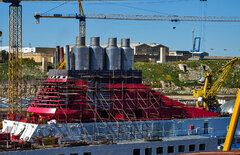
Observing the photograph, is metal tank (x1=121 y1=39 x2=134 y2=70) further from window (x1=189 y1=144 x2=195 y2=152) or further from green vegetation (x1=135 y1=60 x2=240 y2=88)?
green vegetation (x1=135 y1=60 x2=240 y2=88)

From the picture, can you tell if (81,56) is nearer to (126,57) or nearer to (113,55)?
(113,55)

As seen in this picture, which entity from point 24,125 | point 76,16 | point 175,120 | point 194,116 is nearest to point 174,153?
point 175,120

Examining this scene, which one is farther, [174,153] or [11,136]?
[174,153]

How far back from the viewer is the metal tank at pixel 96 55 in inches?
1796

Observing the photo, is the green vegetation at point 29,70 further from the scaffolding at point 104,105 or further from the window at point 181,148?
the window at point 181,148

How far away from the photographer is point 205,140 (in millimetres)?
44125

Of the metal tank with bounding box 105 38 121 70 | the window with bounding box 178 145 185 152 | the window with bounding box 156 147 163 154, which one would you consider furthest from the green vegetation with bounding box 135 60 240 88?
the window with bounding box 156 147 163 154

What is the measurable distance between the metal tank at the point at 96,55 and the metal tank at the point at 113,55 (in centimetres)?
94

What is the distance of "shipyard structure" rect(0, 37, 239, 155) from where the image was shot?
37844 mm

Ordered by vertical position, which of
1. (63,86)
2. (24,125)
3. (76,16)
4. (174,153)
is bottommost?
(174,153)

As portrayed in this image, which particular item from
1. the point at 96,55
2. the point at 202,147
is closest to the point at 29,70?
the point at 96,55

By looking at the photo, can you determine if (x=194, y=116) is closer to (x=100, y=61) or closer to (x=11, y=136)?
(x=100, y=61)

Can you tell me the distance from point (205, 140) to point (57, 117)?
14904 mm

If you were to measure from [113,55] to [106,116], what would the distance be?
23.9 feet
